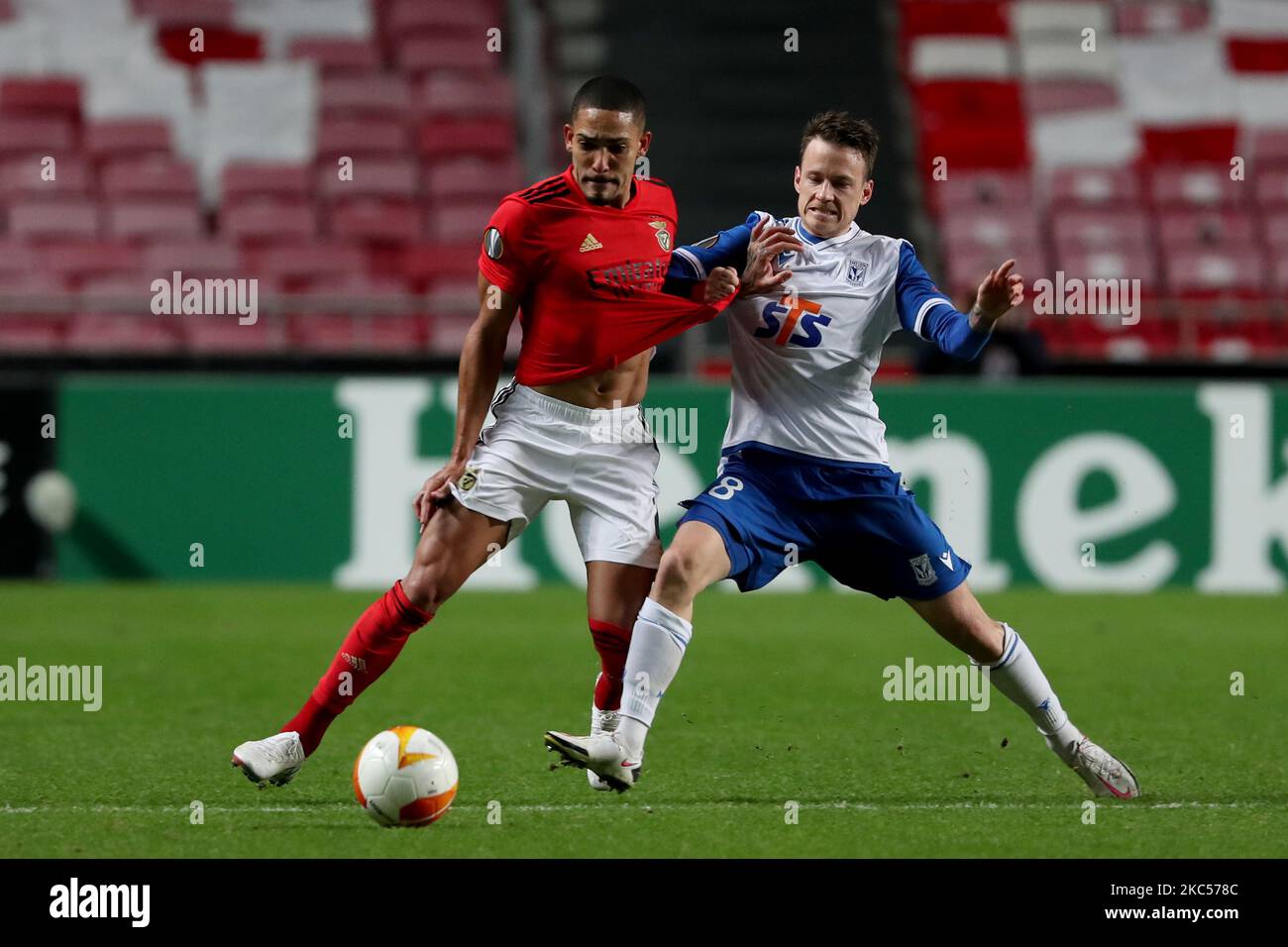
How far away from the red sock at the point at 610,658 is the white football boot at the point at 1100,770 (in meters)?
1.38

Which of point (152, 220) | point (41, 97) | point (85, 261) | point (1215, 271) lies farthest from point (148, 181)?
point (1215, 271)

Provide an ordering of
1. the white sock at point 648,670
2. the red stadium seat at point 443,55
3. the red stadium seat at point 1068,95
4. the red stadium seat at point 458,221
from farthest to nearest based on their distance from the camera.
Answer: the red stadium seat at point 1068,95 → the red stadium seat at point 443,55 → the red stadium seat at point 458,221 → the white sock at point 648,670

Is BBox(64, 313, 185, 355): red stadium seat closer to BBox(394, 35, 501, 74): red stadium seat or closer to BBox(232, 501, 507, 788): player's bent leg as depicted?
BBox(394, 35, 501, 74): red stadium seat

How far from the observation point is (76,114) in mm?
17250

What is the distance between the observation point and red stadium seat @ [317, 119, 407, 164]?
17109 mm

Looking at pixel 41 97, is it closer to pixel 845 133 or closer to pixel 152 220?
pixel 152 220

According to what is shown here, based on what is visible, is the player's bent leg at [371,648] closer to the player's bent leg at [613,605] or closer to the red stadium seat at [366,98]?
the player's bent leg at [613,605]

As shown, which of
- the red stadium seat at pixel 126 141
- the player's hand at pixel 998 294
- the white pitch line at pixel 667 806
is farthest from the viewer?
the red stadium seat at pixel 126 141

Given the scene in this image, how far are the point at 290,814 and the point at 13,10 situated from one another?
1410cm

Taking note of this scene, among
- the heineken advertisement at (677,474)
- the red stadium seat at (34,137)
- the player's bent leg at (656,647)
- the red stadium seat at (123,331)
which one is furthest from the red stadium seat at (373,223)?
the player's bent leg at (656,647)

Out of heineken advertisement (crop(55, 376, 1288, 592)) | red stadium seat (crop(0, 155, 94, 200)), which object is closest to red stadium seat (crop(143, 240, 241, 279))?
red stadium seat (crop(0, 155, 94, 200))

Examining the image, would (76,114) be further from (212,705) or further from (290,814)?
(290,814)

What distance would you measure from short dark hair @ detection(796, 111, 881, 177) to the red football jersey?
566 millimetres

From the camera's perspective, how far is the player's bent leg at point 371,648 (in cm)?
565
